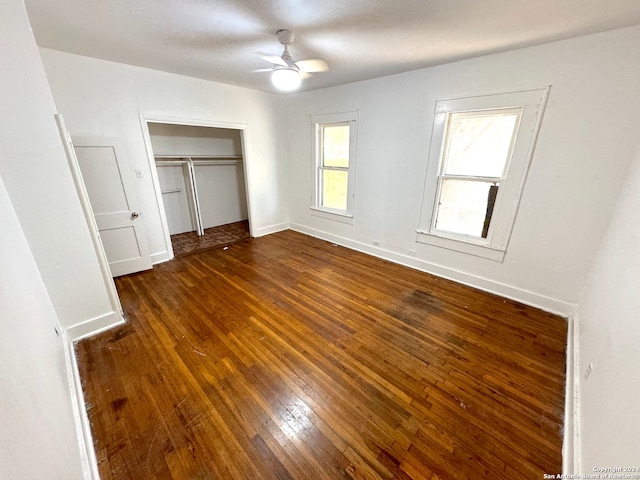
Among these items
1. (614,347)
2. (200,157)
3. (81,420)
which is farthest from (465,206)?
(200,157)

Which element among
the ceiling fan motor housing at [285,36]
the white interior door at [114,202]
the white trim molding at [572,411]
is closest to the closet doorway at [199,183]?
the white interior door at [114,202]

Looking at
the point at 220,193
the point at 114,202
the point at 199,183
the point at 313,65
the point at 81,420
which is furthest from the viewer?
the point at 220,193

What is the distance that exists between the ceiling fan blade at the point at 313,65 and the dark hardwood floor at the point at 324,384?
8.33 ft

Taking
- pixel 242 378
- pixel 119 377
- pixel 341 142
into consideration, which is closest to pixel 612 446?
pixel 242 378

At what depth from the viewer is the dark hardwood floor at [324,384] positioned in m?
1.37

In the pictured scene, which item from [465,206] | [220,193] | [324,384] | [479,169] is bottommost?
[324,384]

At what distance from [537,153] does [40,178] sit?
429 centimetres

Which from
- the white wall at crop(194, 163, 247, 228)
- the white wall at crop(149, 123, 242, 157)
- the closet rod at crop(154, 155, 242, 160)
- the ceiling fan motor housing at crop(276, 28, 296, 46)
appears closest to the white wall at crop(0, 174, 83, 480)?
the ceiling fan motor housing at crop(276, 28, 296, 46)

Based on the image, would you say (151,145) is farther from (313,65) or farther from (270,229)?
(313,65)

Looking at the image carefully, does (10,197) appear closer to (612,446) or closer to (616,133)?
(612,446)

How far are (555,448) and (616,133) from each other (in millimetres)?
2482

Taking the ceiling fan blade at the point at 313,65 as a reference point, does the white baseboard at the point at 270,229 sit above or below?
below

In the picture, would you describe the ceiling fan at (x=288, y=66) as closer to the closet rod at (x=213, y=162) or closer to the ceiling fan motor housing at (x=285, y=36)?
the ceiling fan motor housing at (x=285, y=36)

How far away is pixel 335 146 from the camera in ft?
14.1
